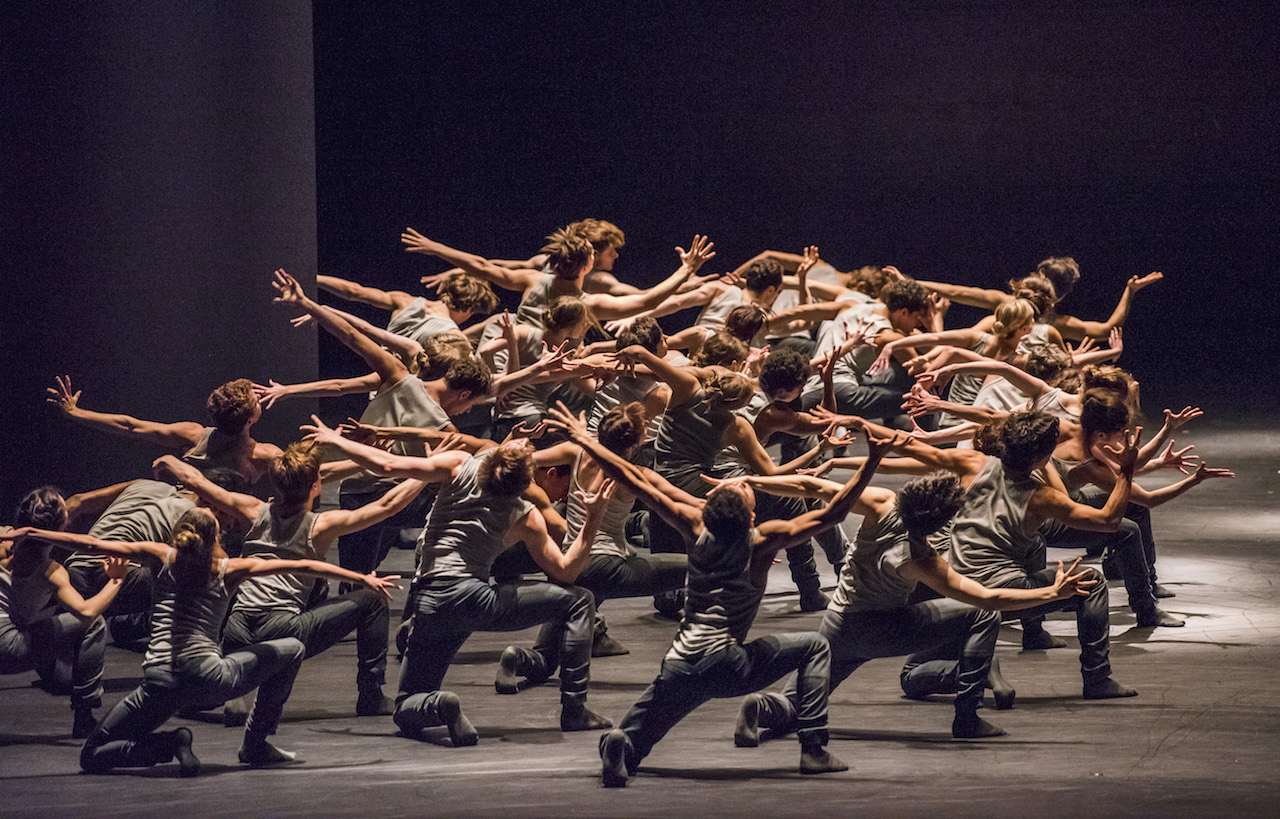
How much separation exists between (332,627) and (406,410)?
1294mm

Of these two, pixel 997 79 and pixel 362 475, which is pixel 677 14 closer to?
pixel 997 79

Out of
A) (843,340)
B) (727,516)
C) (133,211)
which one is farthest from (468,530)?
(843,340)

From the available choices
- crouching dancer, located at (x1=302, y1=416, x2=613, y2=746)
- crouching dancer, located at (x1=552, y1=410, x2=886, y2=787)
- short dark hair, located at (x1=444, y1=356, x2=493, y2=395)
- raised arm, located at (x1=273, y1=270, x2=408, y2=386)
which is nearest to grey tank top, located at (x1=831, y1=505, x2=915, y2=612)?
crouching dancer, located at (x1=552, y1=410, x2=886, y2=787)

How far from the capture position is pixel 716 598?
4223 millimetres

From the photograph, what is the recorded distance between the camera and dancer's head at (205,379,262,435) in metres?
5.35

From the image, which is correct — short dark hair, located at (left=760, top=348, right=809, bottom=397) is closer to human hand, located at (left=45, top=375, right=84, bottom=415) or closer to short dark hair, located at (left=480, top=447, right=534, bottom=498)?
short dark hair, located at (left=480, top=447, right=534, bottom=498)

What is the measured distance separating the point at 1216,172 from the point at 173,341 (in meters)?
10.1

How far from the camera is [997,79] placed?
1311 cm

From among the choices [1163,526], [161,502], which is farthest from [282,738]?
[1163,526]

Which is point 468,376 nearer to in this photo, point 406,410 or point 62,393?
point 406,410

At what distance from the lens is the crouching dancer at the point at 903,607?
172 inches

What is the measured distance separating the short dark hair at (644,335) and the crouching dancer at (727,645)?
167 centimetres

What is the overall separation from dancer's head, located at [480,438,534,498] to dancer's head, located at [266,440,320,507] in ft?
1.68

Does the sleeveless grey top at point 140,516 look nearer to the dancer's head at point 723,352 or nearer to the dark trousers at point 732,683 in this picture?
the dark trousers at point 732,683
